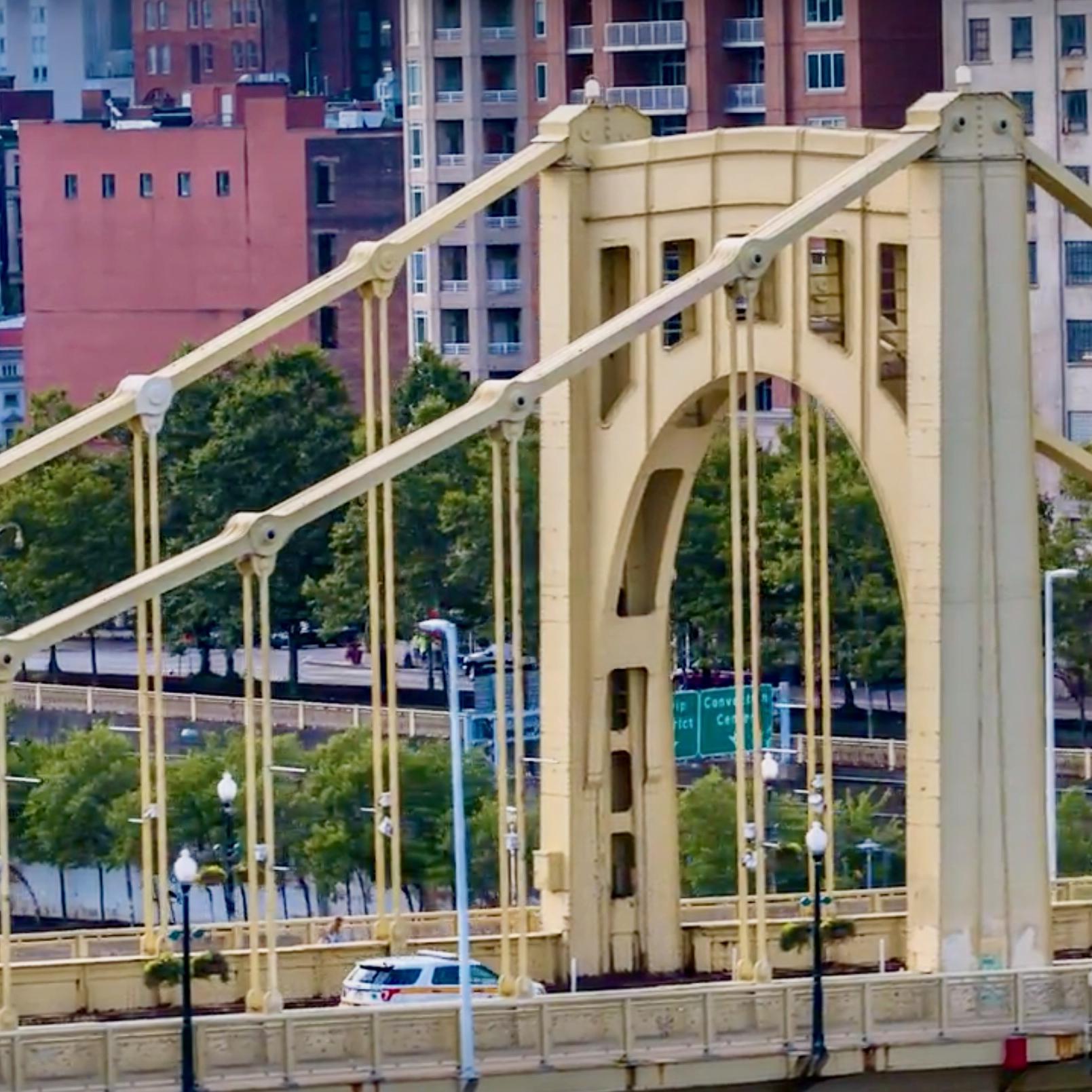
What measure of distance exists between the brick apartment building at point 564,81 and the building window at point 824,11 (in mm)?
32

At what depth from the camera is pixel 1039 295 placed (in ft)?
492

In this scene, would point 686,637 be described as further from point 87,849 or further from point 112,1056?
point 112,1056

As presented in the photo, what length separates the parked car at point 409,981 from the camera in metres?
65.2

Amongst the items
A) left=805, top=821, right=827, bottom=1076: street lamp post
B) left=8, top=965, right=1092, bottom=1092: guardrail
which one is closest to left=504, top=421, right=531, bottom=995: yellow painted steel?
left=8, top=965, right=1092, bottom=1092: guardrail

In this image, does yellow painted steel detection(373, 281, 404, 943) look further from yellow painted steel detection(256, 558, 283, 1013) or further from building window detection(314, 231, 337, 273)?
building window detection(314, 231, 337, 273)

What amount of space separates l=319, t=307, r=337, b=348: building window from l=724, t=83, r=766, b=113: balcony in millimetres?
19468

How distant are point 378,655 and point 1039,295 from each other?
8273 cm

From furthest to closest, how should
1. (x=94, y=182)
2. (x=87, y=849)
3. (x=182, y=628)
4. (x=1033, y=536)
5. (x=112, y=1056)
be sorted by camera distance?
(x=94, y=182) → (x=182, y=628) → (x=87, y=849) → (x=1033, y=536) → (x=112, y=1056)

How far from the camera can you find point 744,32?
6363 inches

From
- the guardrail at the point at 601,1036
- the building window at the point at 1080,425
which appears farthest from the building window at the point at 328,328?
the guardrail at the point at 601,1036

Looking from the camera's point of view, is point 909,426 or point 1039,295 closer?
point 909,426

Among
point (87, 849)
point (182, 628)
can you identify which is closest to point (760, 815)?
point (87, 849)

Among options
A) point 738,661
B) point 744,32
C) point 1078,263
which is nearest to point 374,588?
point 738,661

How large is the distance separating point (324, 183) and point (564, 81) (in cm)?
1716
